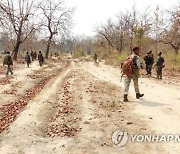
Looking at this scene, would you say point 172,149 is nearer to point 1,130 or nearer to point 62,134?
point 62,134

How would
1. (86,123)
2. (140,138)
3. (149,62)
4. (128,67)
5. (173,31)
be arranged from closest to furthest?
(140,138), (86,123), (128,67), (149,62), (173,31)

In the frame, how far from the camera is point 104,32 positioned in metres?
96.4

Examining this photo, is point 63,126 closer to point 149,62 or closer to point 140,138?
point 140,138

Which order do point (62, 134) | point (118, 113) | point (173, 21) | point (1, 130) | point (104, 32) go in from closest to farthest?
point (62, 134) < point (1, 130) < point (118, 113) < point (173, 21) < point (104, 32)

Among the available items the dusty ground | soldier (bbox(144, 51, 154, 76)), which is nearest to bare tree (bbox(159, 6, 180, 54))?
soldier (bbox(144, 51, 154, 76))

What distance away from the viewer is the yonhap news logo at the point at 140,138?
7.93m

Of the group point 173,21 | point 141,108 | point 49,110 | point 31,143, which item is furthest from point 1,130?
point 173,21

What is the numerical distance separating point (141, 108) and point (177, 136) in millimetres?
3614

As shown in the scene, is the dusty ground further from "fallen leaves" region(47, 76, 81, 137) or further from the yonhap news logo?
the yonhap news logo

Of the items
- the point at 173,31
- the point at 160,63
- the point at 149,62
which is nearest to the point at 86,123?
the point at 160,63

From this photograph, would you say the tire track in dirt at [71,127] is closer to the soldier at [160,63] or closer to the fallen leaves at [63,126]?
the fallen leaves at [63,126]

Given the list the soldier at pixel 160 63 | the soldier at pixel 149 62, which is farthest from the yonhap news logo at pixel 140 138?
the soldier at pixel 149 62

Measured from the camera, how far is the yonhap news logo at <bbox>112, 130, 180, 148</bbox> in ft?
26.0

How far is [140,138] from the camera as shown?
8211 mm
